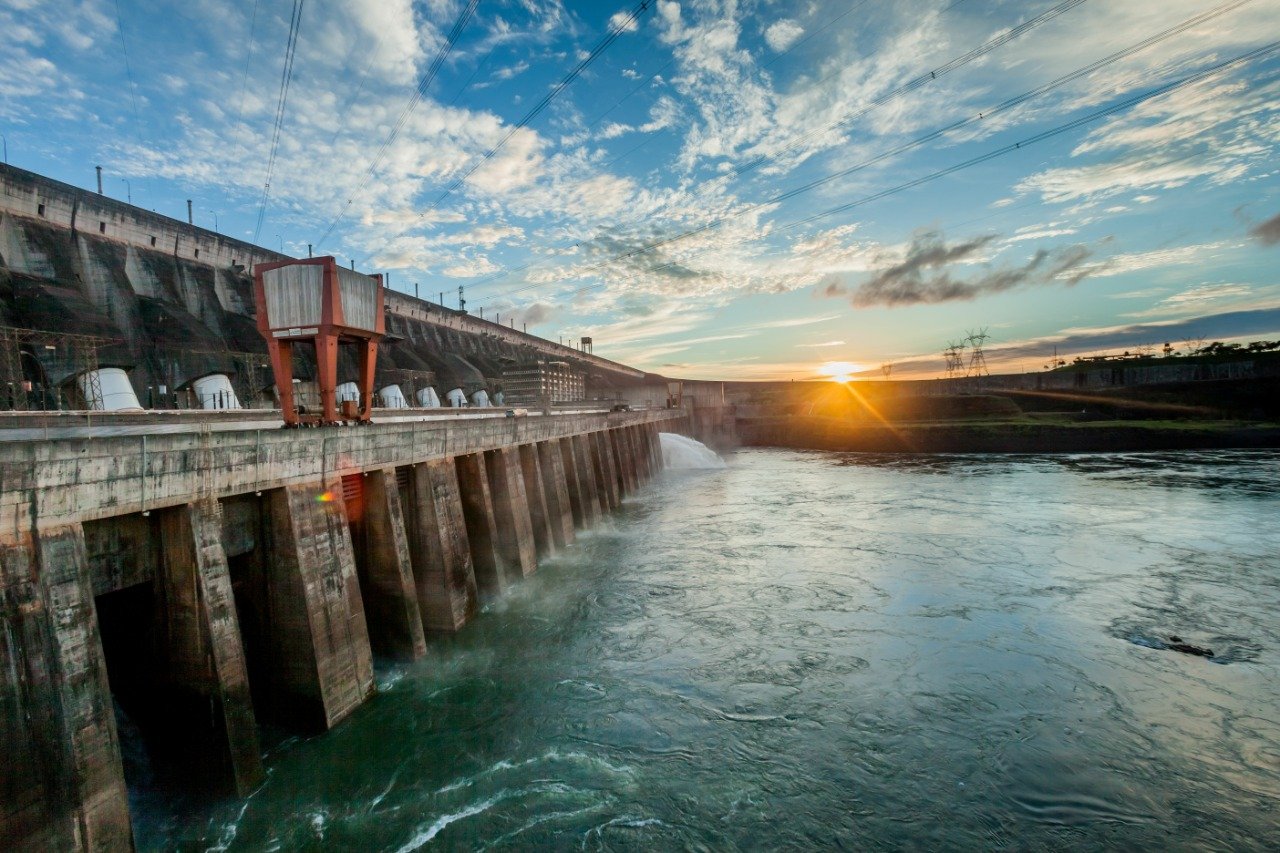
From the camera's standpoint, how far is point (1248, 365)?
71.2 m

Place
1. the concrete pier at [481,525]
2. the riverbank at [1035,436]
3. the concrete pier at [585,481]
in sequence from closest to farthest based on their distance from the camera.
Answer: the concrete pier at [481,525], the concrete pier at [585,481], the riverbank at [1035,436]

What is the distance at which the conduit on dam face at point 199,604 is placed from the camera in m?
5.63

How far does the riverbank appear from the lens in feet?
163

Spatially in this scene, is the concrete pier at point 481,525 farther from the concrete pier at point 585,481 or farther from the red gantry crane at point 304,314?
the concrete pier at point 585,481

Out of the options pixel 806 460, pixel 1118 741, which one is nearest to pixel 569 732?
pixel 1118 741

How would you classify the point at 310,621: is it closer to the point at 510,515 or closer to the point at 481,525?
the point at 481,525

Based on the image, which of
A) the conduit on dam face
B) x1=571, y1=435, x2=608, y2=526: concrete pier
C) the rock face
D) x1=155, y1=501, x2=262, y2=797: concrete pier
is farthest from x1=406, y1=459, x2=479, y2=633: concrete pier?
the rock face

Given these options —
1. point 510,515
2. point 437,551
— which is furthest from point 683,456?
point 437,551

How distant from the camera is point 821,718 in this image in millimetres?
9719

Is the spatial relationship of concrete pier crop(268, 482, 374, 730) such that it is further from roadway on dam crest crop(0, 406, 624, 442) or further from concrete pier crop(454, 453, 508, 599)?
concrete pier crop(454, 453, 508, 599)

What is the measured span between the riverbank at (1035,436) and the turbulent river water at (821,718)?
40291 millimetres

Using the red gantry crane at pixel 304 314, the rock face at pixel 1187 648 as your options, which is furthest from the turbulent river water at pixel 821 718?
the red gantry crane at pixel 304 314

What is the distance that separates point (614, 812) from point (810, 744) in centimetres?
350

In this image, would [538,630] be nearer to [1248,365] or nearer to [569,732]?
[569,732]
